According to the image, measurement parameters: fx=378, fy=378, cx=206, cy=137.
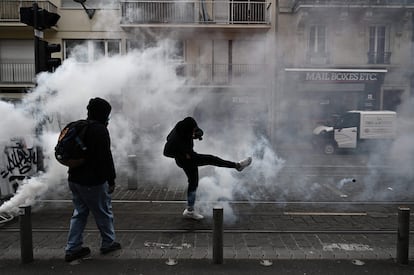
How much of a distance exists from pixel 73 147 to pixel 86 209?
69 centimetres

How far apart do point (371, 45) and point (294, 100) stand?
3.19 metres

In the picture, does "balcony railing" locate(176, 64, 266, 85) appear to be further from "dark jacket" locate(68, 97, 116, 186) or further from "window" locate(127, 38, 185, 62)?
"dark jacket" locate(68, 97, 116, 186)

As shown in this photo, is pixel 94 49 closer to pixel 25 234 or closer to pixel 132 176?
pixel 132 176

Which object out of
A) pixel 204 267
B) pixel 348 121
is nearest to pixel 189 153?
pixel 204 267

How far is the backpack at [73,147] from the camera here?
3686 mm

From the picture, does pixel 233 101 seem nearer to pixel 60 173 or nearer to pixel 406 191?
pixel 406 191

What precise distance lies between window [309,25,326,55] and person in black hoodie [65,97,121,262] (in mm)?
5043

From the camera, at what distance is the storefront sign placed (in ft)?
29.5

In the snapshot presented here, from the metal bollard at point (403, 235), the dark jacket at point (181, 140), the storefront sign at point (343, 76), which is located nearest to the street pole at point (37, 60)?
the dark jacket at point (181, 140)

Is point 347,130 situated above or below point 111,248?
above

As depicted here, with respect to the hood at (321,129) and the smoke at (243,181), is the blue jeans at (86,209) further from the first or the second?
the hood at (321,129)

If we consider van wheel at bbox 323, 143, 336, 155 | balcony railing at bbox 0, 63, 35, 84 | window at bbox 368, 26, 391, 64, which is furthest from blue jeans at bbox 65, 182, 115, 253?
balcony railing at bbox 0, 63, 35, 84

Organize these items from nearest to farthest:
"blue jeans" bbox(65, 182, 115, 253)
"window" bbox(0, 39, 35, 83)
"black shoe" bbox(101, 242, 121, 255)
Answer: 1. "blue jeans" bbox(65, 182, 115, 253)
2. "black shoe" bbox(101, 242, 121, 255)
3. "window" bbox(0, 39, 35, 83)

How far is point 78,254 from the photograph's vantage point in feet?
12.7
